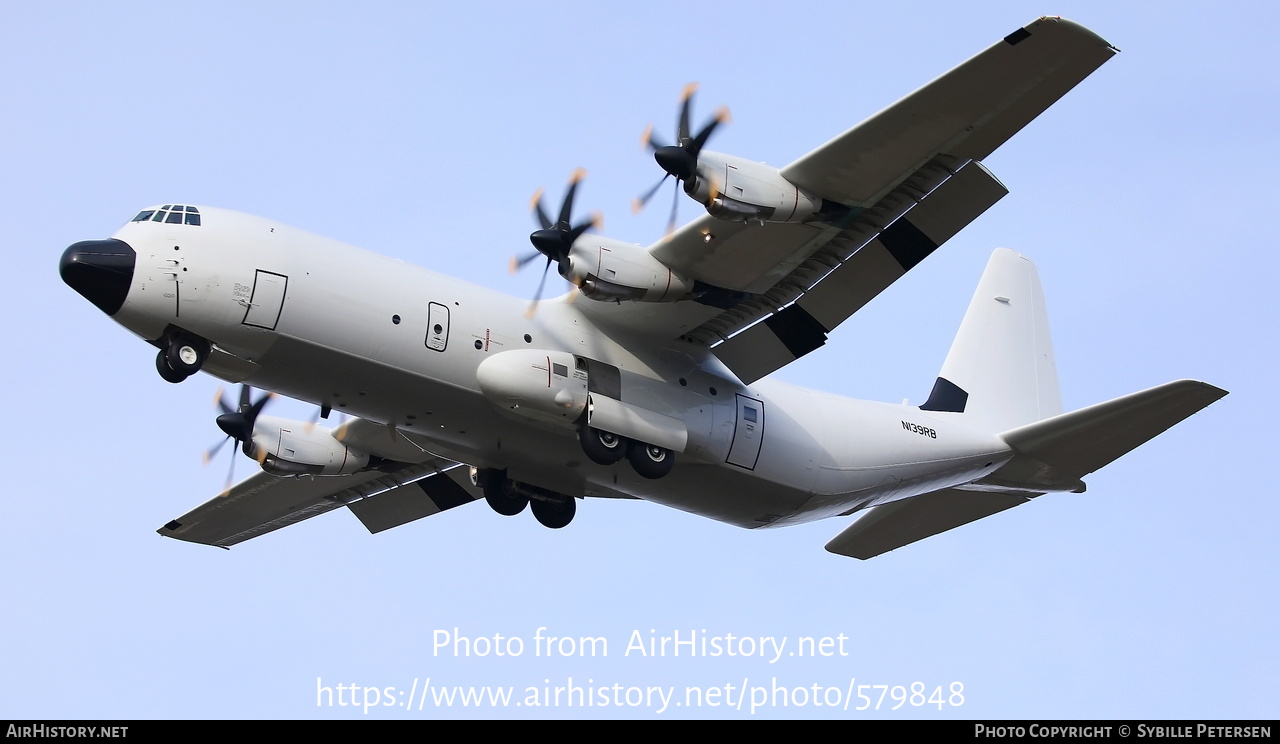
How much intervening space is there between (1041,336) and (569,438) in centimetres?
952

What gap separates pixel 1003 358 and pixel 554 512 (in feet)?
25.9

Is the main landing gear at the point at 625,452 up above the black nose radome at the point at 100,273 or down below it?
below

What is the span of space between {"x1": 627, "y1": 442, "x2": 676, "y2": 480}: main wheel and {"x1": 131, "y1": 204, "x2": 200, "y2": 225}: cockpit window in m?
6.09

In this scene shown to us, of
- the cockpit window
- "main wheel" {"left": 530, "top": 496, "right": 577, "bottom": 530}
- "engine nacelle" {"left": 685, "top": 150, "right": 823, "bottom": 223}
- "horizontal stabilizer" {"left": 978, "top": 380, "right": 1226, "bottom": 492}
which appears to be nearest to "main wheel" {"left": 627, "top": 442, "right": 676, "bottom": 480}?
"main wheel" {"left": 530, "top": 496, "right": 577, "bottom": 530}

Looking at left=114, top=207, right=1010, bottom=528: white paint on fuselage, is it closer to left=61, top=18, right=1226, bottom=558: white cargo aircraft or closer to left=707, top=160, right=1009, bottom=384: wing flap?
left=61, top=18, right=1226, bottom=558: white cargo aircraft

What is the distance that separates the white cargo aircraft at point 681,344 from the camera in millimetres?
17531

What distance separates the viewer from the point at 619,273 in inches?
728

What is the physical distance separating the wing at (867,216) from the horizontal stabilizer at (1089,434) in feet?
11.4

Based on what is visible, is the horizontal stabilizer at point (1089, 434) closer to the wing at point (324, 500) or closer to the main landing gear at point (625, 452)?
the main landing gear at point (625, 452)

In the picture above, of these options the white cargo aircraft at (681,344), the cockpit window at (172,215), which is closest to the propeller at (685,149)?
the white cargo aircraft at (681,344)

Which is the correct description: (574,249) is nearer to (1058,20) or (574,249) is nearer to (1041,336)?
(1058,20)

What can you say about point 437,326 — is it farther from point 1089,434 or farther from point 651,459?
point 1089,434

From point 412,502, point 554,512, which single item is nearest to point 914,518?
point 554,512
